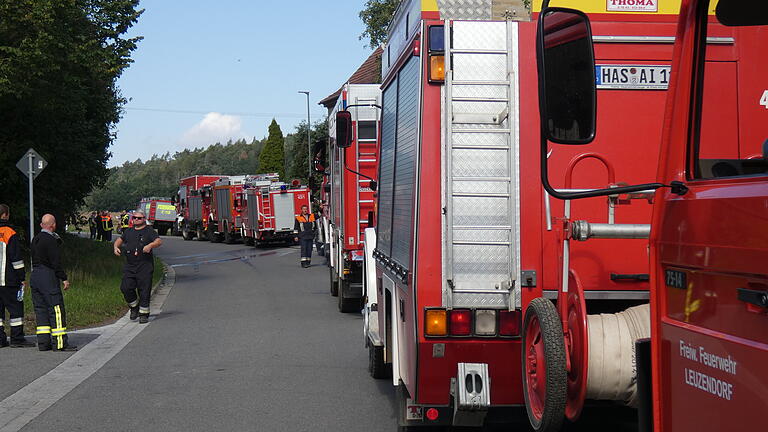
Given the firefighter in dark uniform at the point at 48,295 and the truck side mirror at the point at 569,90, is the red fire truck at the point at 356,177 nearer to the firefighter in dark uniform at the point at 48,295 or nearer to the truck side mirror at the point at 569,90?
the firefighter in dark uniform at the point at 48,295

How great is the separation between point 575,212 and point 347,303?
1006 cm

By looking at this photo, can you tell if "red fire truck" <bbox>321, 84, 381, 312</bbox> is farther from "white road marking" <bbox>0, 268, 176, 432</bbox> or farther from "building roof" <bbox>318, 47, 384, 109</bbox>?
"building roof" <bbox>318, 47, 384, 109</bbox>

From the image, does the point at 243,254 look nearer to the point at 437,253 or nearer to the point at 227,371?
the point at 227,371

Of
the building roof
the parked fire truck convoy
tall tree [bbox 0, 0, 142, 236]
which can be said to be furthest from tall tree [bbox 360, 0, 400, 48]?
the parked fire truck convoy

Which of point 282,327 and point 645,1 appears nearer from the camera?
point 645,1

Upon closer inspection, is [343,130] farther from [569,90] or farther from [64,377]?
[569,90]

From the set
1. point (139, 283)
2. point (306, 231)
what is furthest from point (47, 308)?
point (306, 231)

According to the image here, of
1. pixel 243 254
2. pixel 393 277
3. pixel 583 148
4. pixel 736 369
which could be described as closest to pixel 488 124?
pixel 583 148

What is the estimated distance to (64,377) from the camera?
31.8ft

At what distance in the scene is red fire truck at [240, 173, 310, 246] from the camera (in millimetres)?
37250

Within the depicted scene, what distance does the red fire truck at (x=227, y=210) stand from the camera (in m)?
41.7

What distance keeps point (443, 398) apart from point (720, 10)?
2.97m

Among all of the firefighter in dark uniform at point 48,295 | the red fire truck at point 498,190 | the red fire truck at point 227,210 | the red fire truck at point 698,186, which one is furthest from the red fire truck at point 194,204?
the red fire truck at point 698,186

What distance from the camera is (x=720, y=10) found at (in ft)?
9.37
